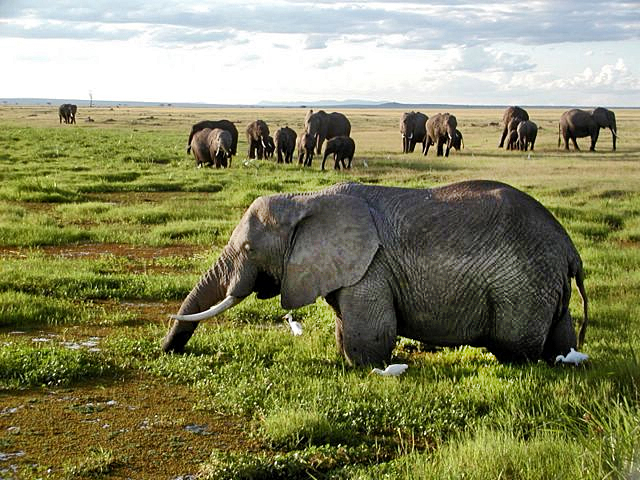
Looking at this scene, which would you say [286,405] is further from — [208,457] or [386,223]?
[386,223]

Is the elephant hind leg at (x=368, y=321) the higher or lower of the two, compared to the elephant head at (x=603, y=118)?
lower

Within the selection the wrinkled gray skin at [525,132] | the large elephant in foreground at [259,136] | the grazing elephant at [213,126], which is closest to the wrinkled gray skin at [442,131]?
the wrinkled gray skin at [525,132]

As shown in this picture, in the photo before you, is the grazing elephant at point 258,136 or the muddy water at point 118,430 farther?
the grazing elephant at point 258,136

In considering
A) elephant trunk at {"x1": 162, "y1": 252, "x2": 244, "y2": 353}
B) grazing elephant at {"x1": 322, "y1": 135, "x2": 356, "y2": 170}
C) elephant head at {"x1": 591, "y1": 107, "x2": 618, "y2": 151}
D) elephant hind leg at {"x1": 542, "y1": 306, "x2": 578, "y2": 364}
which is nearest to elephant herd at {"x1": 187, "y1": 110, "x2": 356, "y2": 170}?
grazing elephant at {"x1": 322, "y1": 135, "x2": 356, "y2": 170}

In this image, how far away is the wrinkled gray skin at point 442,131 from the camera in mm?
34281

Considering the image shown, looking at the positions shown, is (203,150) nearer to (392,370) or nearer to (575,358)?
(392,370)

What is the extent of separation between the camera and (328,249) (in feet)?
21.9

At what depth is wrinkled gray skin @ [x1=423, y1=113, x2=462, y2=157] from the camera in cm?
3428

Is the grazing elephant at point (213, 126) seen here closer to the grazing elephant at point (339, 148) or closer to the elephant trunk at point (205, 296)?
the grazing elephant at point (339, 148)

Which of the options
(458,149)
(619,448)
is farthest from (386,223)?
(458,149)

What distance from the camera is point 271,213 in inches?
272

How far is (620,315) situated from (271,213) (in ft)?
12.9

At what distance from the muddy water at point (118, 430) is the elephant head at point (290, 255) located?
2.91 feet

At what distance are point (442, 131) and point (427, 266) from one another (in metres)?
29.0
